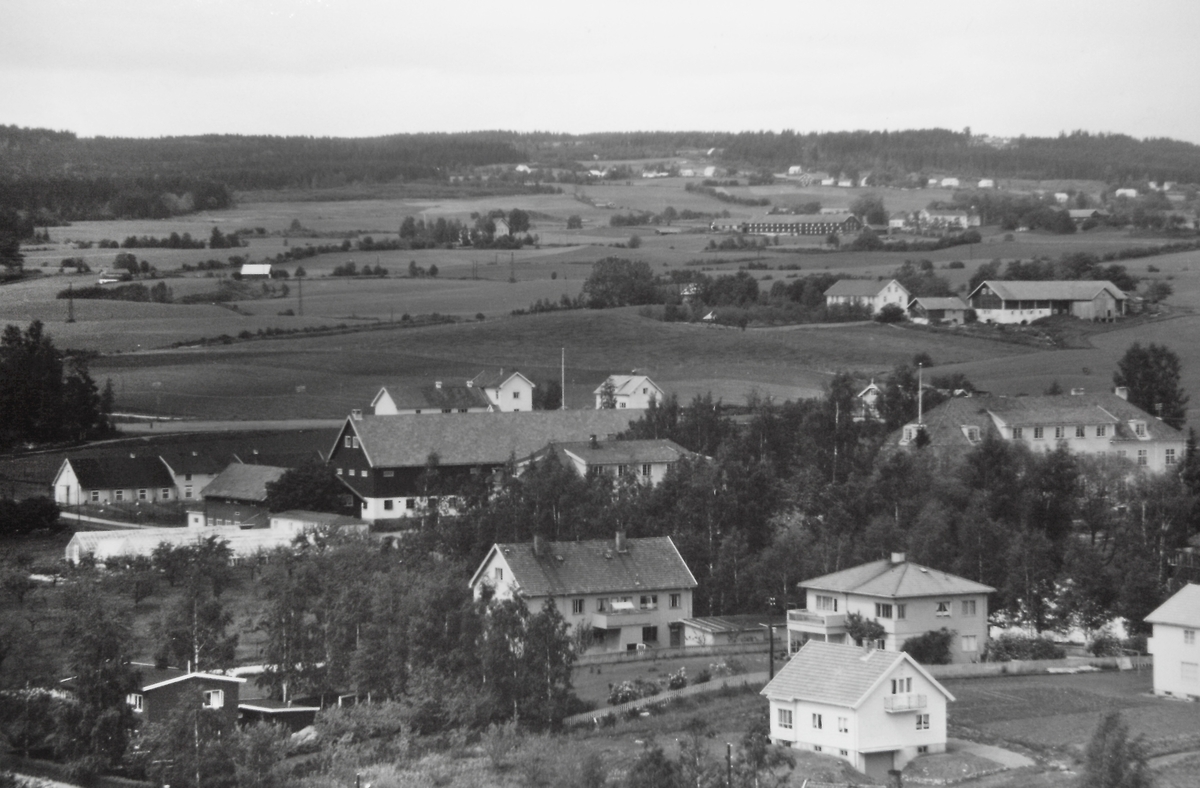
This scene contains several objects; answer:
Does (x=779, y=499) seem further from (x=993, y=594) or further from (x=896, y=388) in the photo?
(x=896, y=388)

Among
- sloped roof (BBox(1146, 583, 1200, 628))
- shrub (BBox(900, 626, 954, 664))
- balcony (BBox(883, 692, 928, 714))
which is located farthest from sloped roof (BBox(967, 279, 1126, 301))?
balcony (BBox(883, 692, 928, 714))

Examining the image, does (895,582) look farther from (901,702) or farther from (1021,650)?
(901,702)

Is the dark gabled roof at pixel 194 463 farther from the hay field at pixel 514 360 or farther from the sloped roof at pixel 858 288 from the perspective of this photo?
the sloped roof at pixel 858 288

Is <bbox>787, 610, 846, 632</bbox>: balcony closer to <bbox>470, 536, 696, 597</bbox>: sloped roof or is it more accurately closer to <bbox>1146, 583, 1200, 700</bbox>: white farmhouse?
<bbox>470, 536, 696, 597</bbox>: sloped roof

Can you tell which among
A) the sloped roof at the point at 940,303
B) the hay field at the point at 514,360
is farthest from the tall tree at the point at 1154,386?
the sloped roof at the point at 940,303

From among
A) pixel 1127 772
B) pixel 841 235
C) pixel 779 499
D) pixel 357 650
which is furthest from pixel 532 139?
pixel 1127 772
